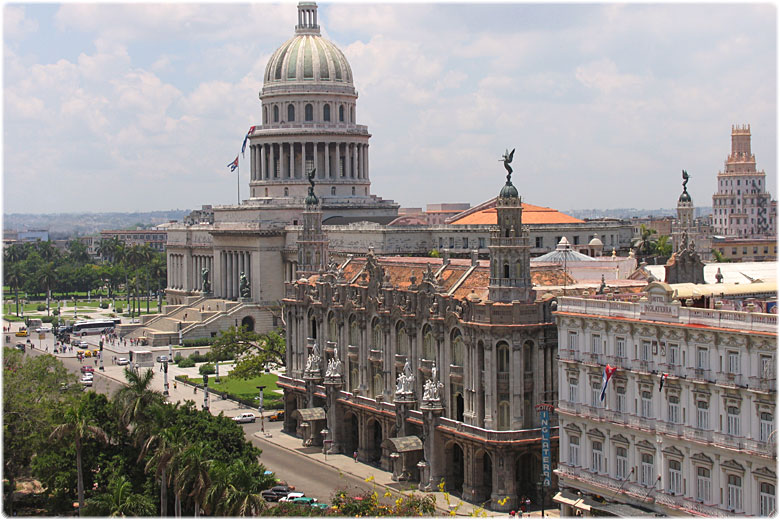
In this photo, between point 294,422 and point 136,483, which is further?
point 294,422

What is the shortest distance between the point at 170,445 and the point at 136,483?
8454mm

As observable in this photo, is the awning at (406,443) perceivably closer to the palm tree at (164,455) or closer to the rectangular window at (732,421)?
the palm tree at (164,455)

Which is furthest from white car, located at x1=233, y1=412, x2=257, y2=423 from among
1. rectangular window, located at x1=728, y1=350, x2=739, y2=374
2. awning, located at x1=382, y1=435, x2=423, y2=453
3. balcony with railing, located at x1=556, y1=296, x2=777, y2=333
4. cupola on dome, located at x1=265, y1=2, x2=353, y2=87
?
cupola on dome, located at x1=265, y1=2, x2=353, y2=87

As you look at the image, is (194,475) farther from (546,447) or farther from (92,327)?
(92,327)

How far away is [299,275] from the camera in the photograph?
114312 mm

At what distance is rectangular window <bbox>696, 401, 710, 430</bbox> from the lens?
66.6 meters

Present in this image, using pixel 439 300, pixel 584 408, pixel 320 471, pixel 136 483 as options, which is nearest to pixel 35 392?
pixel 136 483

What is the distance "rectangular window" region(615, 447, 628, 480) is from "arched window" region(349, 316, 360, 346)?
32.2 m

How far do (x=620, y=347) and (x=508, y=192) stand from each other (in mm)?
16299

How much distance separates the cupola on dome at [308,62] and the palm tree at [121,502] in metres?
130

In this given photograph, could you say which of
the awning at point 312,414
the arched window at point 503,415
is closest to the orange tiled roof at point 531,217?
the awning at point 312,414

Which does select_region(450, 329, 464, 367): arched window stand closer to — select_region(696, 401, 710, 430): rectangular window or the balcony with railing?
the balcony with railing

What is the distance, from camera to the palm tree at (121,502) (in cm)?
7056

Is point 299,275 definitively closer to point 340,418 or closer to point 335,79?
point 340,418
